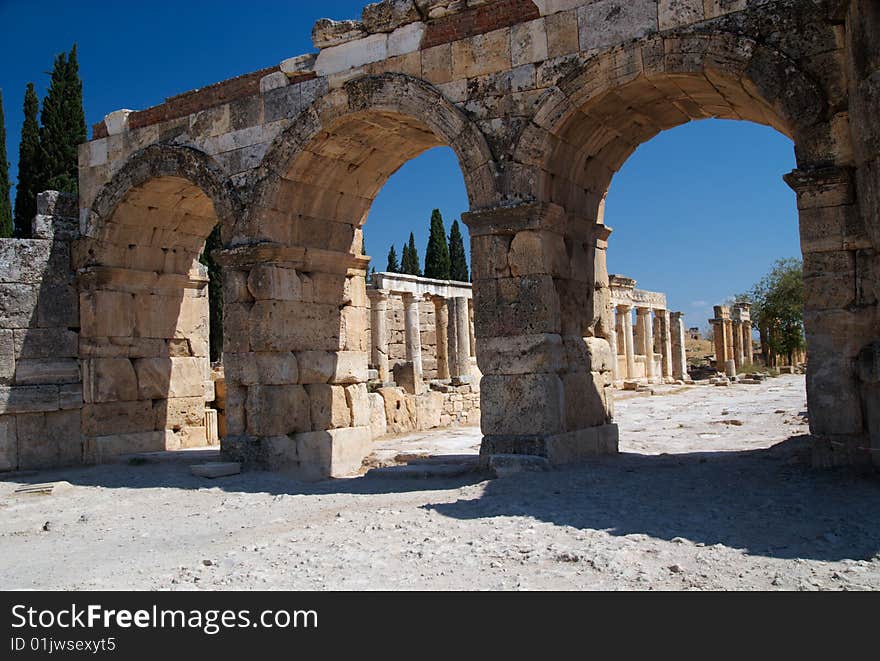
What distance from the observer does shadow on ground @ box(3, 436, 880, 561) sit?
4543 millimetres

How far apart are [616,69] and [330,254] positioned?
3960 mm

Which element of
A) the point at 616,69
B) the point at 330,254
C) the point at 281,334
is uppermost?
the point at 616,69

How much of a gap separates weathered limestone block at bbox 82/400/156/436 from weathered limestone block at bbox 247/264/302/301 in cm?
281

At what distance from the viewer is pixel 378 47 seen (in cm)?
816

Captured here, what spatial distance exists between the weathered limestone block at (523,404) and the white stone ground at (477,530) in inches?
20.2

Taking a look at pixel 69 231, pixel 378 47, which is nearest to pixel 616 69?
pixel 378 47

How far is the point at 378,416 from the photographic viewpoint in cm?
1395

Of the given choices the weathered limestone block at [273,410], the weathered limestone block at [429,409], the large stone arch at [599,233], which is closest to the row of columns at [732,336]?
the weathered limestone block at [429,409]

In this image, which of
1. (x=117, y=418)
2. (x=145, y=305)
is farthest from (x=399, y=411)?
(x=117, y=418)

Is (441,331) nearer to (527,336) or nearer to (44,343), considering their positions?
(44,343)

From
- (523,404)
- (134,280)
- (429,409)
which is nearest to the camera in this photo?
(523,404)

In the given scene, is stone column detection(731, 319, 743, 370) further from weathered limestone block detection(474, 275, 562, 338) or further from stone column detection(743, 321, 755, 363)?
weathered limestone block detection(474, 275, 562, 338)

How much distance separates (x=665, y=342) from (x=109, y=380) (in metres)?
26.5

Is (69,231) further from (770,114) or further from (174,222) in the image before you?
(770,114)
